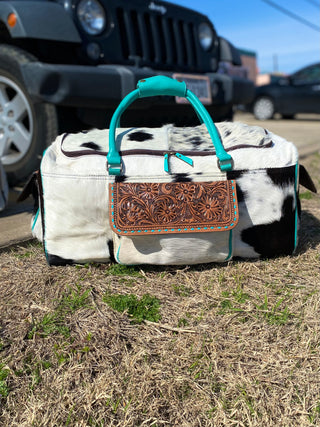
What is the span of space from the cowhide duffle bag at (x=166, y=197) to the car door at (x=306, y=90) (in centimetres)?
824

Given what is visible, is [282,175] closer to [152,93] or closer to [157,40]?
[152,93]

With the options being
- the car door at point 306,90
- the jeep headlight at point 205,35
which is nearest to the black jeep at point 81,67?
the jeep headlight at point 205,35

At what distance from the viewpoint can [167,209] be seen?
4.85 feet

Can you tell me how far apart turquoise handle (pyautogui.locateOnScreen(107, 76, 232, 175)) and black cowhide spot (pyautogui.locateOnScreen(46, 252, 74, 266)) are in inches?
16.4

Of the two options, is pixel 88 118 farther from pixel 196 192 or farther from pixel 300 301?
pixel 300 301

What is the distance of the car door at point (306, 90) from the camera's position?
9039 millimetres

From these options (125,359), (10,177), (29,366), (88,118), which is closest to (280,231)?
(125,359)

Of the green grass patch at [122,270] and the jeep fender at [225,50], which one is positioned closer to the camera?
the green grass patch at [122,270]

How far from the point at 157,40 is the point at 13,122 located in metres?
1.33

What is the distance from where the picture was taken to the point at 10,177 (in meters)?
2.83

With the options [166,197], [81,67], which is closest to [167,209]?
[166,197]

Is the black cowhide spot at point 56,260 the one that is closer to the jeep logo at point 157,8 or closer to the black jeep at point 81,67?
the black jeep at point 81,67

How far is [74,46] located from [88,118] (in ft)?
1.80

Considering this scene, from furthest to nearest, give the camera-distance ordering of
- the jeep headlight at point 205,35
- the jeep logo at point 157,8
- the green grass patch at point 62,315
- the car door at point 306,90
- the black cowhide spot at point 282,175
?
1. the car door at point 306,90
2. the jeep headlight at point 205,35
3. the jeep logo at point 157,8
4. the black cowhide spot at point 282,175
5. the green grass patch at point 62,315
